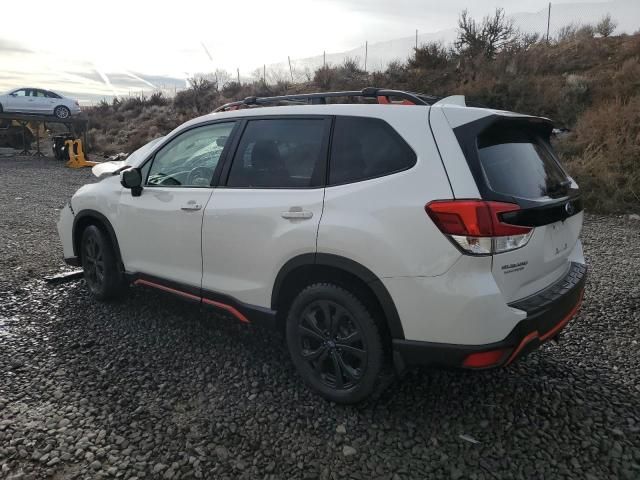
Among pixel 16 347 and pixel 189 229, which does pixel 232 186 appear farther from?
pixel 16 347

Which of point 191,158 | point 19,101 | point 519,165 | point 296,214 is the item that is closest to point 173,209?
point 191,158

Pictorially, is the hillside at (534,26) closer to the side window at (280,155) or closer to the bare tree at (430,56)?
the bare tree at (430,56)

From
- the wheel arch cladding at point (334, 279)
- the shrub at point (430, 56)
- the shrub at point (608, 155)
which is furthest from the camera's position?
the shrub at point (430, 56)

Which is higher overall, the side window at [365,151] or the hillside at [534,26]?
the hillside at [534,26]

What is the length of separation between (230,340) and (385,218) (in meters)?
1.86

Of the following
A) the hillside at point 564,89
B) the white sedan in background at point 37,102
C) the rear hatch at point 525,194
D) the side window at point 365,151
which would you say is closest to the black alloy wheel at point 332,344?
the side window at point 365,151

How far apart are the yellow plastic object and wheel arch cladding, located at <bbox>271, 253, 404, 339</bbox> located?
17126 mm

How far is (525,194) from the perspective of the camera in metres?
2.49

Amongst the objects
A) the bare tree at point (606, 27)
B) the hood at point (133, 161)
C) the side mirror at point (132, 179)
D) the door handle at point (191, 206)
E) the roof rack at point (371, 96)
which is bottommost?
the door handle at point (191, 206)

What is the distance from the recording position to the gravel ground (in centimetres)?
236

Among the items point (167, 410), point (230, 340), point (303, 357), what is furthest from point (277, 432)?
point (230, 340)

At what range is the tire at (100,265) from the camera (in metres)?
4.22

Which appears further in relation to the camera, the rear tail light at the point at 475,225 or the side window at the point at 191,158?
the side window at the point at 191,158

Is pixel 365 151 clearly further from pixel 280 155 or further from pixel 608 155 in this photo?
pixel 608 155
